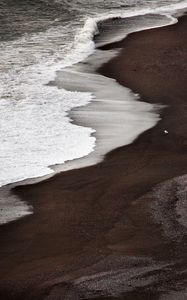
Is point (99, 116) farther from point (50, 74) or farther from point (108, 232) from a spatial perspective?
point (108, 232)

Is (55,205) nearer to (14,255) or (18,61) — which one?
(14,255)

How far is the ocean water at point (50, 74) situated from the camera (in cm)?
809

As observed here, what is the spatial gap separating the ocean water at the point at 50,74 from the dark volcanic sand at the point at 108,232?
0.37 metres

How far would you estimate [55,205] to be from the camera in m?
6.47

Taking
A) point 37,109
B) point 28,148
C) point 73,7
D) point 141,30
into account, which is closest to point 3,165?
point 28,148

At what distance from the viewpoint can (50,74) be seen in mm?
13094

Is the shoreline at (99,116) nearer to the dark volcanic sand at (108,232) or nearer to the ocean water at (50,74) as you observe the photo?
the ocean water at (50,74)

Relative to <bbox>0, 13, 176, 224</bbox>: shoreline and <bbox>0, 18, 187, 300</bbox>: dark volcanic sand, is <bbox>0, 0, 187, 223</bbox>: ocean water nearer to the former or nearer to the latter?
<bbox>0, 13, 176, 224</bbox>: shoreline

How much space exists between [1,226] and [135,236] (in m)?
1.24

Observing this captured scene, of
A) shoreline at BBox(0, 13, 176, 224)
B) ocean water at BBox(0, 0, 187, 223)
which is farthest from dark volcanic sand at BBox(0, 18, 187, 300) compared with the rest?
ocean water at BBox(0, 0, 187, 223)

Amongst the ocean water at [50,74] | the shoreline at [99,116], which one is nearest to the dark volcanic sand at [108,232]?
the shoreline at [99,116]

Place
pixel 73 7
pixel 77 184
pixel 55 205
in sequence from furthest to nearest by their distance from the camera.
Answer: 1. pixel 73 7
2. pixel 77 184
3. pixel 55 205

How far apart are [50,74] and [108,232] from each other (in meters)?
7.73

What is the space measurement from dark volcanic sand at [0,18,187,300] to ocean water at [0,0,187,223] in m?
0.37
